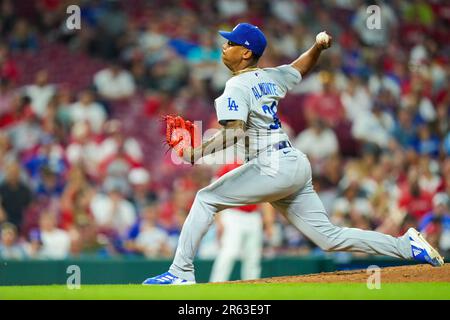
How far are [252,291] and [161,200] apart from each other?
250 inches

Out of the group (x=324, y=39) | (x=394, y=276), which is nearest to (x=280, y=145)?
(x=324, y=39)

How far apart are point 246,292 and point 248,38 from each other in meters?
1.86

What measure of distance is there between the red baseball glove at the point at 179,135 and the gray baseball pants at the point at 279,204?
15.2 inches

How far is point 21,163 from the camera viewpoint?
521 inches

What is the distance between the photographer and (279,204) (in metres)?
7.69

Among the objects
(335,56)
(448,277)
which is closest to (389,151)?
(335,56)

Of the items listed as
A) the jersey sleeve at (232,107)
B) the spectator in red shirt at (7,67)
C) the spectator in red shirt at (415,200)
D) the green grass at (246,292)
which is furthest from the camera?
the spectator in red shirt at (7,67)

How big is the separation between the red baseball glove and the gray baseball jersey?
0.37 m

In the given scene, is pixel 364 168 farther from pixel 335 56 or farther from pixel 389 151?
pixel 335 56

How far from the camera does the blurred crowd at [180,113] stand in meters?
12.7

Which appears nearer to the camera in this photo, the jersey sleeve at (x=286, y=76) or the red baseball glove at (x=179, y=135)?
the red baseball glove at (x=179, y=135)
